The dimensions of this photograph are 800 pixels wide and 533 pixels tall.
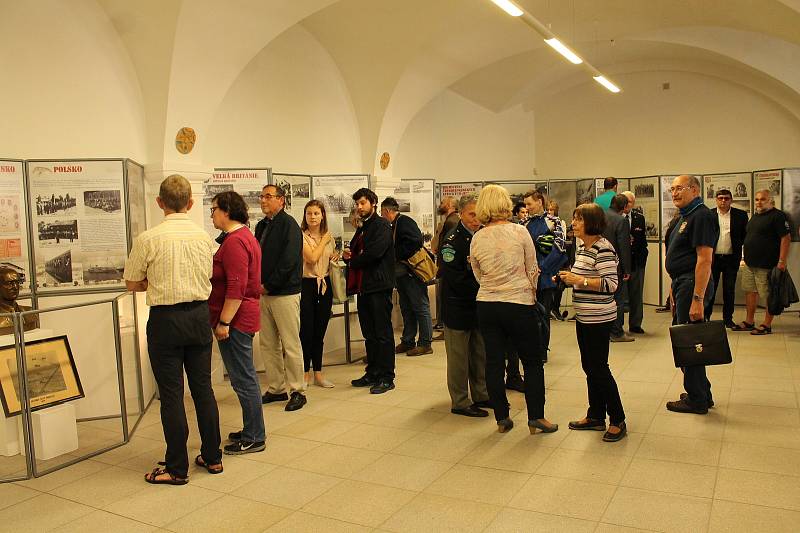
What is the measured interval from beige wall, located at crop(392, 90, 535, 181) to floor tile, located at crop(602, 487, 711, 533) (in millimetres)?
7206

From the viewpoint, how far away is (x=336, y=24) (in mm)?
7355

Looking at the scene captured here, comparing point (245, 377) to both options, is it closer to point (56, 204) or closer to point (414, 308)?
point (56, 204)

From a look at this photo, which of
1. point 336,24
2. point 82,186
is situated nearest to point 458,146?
point 336,24

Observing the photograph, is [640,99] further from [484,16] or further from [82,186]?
[82,186]

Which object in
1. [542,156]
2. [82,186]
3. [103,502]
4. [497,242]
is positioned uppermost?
[542,156]

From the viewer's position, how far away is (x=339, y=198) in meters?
7.17

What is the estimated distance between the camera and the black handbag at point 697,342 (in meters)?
4.33

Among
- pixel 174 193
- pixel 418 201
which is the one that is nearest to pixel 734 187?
pixel 418 201

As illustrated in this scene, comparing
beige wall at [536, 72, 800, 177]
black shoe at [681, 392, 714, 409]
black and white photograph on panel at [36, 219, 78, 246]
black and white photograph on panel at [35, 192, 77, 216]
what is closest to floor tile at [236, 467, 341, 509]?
black and white photograph on panel at [36, 219, 78, 246]

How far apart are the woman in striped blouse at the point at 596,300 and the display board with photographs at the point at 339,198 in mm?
3462

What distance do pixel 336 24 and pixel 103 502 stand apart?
218 inches

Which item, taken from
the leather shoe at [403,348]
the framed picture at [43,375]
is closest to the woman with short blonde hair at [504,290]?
the framed picture at [43,375]

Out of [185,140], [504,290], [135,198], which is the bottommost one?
[504,290]

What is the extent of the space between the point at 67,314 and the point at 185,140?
2.06 meters
